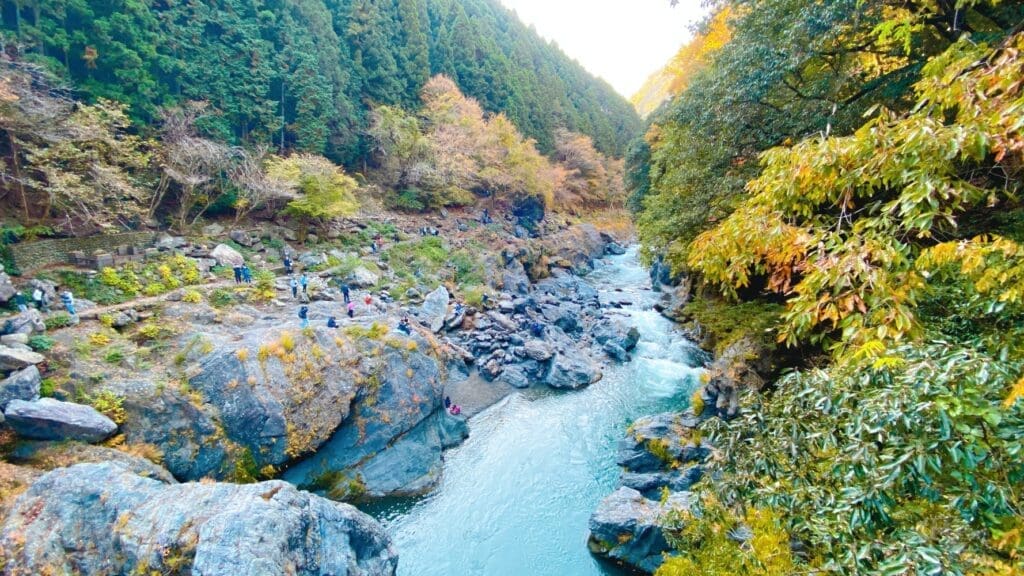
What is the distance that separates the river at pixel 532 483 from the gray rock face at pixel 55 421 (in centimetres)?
728

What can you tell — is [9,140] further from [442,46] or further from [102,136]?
[442,46]

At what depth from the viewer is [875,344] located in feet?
10.1

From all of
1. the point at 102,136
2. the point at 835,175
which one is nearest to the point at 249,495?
the point at 835,175

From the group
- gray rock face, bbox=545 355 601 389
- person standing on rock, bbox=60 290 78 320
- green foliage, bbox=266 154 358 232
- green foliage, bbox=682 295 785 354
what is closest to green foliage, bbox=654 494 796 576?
green foliage, bbox=682 295 785 354

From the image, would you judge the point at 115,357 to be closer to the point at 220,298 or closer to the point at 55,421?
the point at 55,421

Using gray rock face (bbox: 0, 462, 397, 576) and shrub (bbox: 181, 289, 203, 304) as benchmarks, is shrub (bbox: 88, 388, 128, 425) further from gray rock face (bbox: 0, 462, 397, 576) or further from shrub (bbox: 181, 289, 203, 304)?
shrub (bbox: 181, 289, 203, 304)

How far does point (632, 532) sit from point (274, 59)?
117 ft

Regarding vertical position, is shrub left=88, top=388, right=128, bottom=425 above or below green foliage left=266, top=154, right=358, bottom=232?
below

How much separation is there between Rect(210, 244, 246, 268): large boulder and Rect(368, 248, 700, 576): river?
1382cm

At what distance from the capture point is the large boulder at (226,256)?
20.2 metres

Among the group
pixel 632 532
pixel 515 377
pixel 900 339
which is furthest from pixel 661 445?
pixel 900 339

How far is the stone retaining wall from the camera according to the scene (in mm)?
15391

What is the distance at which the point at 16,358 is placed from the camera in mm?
10766

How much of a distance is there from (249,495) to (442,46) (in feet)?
167
